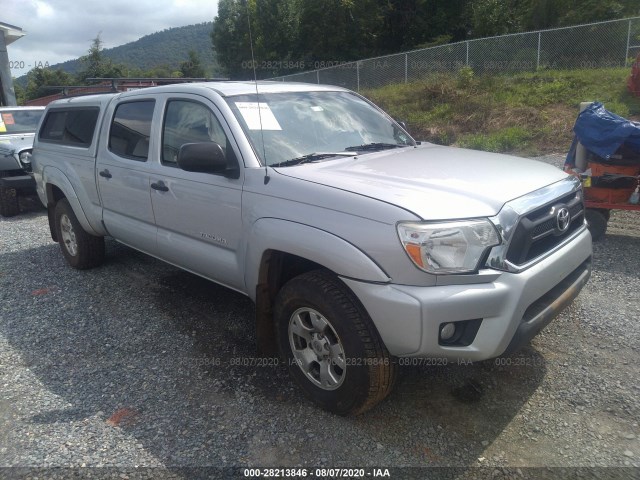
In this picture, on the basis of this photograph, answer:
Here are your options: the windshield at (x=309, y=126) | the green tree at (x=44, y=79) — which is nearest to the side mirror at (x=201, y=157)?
the windshield at (x=309, y=126)

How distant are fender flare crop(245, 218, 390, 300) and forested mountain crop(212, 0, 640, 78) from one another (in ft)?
69.6

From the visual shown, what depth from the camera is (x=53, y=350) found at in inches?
161

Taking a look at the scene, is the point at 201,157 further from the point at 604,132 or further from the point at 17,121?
the point at 17,121

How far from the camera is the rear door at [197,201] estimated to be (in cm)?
354

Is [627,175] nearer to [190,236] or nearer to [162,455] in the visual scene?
[190,236]

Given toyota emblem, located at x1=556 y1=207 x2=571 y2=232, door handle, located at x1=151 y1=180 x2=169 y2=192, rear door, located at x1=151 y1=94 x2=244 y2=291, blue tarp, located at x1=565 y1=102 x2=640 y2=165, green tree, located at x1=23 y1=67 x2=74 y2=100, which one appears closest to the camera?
toyota emblem, located at x1=556 y1=207 x2=571 y2=232

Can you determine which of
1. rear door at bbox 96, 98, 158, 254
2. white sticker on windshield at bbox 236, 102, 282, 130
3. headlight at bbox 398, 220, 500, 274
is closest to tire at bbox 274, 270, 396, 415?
headlight at bbox 398, 220, 500, 274

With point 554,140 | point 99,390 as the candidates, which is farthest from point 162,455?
point 554,140

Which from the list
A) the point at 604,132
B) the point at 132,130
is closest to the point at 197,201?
the point at 132,130

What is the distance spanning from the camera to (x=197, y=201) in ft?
12.4

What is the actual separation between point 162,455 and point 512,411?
2016 millimetres

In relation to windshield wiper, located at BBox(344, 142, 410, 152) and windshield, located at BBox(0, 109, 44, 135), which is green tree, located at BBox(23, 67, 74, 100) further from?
windshield wiper, located at BBox(344, 142, 410, 152)

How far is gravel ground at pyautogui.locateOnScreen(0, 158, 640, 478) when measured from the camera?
9.02 ft

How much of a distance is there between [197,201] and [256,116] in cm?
75
